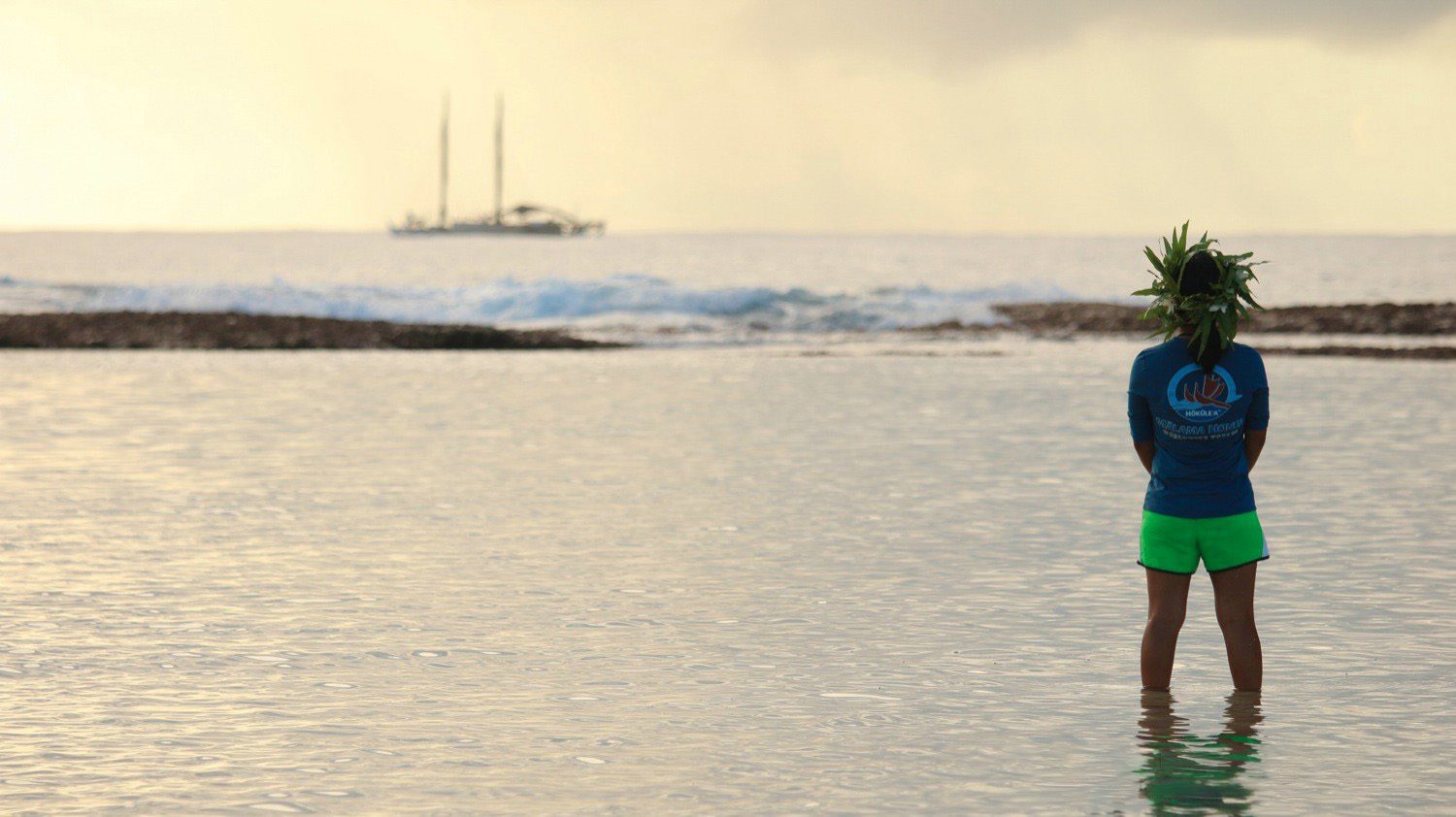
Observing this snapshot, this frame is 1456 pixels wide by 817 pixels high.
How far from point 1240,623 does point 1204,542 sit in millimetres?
483

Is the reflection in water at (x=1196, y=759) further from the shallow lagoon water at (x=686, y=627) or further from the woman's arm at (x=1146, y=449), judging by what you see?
the woman's arm at (x=1146, y=449)

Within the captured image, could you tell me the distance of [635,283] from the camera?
227 ft

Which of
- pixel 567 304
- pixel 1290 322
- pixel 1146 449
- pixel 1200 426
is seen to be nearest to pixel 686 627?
pixel 1146 449

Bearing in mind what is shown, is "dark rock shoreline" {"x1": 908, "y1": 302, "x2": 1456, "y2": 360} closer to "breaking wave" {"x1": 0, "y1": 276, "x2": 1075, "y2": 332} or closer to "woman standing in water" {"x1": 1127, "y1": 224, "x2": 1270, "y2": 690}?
"breaking wave" {"x1": 0, "y1": 276, "x2": 1075, "y2": 332}

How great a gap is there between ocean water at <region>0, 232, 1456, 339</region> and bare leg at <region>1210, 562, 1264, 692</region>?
133ft

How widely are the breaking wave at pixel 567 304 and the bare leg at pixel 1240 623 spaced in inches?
1815

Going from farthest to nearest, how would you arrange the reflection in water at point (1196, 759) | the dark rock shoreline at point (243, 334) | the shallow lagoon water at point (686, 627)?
the dark rock shoreline at point (243, 334) < the shallow lagoon water at point (686, 627) < the reflection in water at point (1196, 759)

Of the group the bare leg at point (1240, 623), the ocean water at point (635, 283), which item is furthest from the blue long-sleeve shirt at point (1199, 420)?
the ocean water at point (635, 283)

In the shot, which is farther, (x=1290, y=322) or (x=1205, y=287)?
(x=1290, y=322)

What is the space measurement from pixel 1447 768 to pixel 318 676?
481cm

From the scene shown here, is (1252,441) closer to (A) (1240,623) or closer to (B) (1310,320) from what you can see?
(A) (1240,623)

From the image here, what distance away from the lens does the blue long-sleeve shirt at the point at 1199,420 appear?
7539 millimetres

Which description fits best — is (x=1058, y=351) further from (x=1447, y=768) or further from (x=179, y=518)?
(x=1447, y=768)

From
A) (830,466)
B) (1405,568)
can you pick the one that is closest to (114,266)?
(830,466)
